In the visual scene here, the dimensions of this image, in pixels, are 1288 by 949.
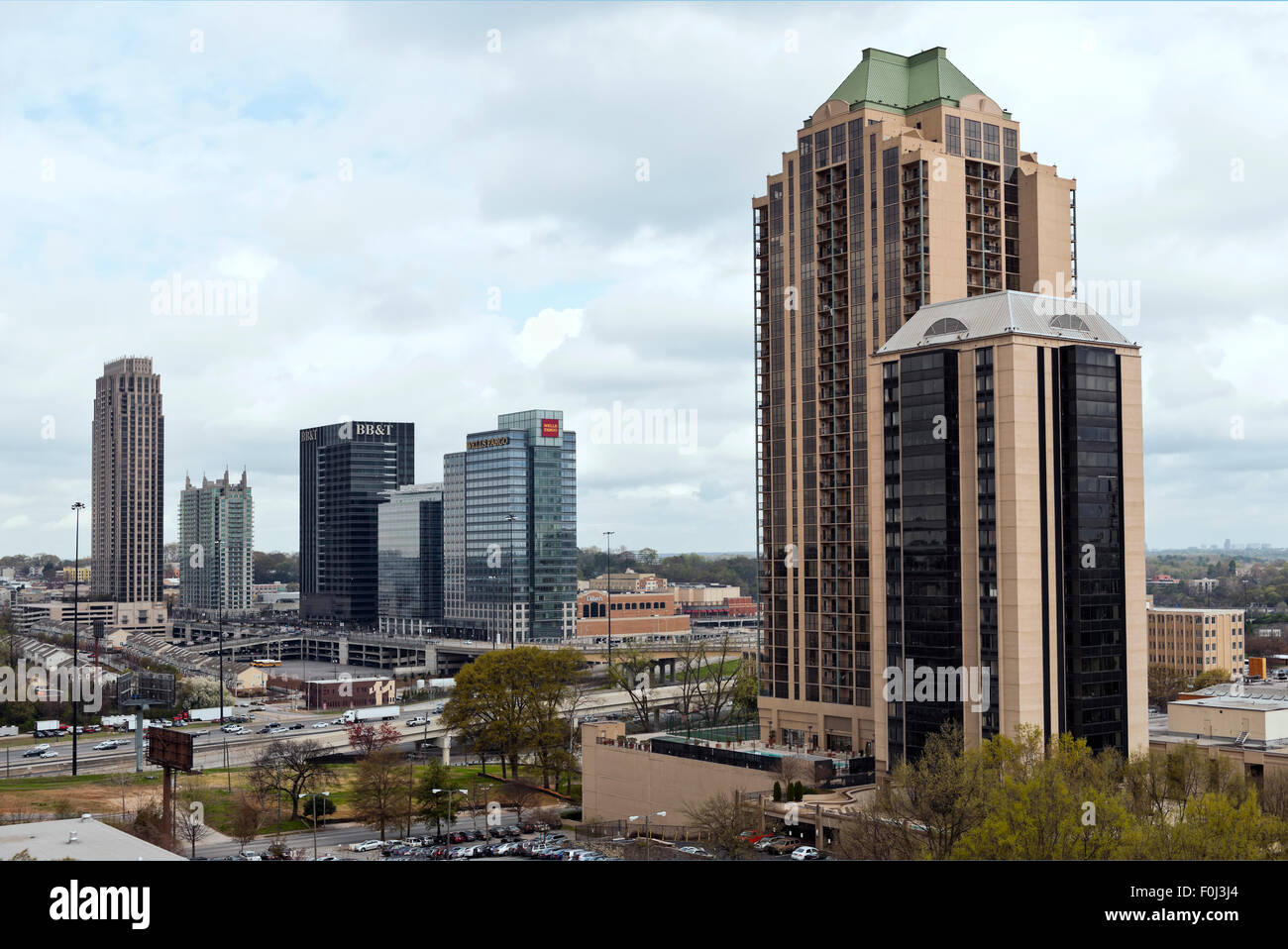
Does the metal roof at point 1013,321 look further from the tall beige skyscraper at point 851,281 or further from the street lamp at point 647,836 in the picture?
the street lamp at point 647,836

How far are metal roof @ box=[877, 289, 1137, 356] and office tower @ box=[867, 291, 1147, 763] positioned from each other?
87 millimetres

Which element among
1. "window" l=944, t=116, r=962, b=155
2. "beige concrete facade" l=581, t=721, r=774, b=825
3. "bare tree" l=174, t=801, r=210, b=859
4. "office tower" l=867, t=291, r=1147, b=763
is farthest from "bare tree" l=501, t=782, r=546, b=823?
"window" l=944, t=116, r=962, b=155

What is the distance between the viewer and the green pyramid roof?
79.8 metres

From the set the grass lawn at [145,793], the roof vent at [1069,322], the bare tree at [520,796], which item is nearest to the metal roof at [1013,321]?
the roof vent at [1069,322]

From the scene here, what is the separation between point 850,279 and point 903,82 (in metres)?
15.1

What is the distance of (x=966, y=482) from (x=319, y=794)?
152 ft

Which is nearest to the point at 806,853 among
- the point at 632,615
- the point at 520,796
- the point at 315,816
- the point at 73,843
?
the point at 73,843

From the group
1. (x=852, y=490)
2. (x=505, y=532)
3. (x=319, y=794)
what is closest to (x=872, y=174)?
(x=852, y=490)

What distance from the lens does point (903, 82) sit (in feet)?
268

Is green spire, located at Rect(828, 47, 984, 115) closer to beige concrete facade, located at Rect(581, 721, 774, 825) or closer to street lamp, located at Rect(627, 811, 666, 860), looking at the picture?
beige concrete facade, located at Rect(581, 721, 774, 825)

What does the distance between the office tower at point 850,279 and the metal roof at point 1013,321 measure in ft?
41.0
